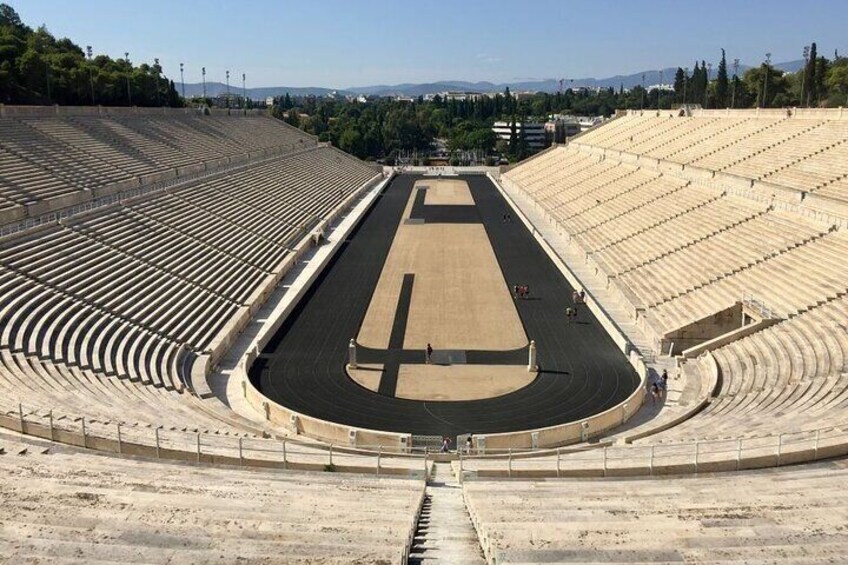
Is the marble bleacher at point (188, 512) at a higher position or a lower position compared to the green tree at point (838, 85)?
lower

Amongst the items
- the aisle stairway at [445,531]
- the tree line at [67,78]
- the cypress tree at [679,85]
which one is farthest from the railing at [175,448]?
the cypress tree at [679,85]

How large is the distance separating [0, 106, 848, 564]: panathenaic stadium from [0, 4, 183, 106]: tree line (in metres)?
9.52

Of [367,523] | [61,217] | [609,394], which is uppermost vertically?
[61,217]

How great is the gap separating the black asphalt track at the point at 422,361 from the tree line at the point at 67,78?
34.3 m

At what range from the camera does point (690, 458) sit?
513 inches

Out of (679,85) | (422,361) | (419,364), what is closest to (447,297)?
(422,361)

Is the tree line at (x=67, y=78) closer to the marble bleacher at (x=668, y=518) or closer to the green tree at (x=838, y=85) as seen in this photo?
the marble bleacher at (x=668, y=518)

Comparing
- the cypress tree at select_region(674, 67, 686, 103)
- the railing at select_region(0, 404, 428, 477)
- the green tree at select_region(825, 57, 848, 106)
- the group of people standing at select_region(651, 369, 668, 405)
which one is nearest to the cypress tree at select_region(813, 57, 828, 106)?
the green tree at select_region(825, 57, 848, 106)

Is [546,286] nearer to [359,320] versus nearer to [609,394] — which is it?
[359,320]

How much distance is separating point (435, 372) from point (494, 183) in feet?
193

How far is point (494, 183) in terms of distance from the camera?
7919 cm

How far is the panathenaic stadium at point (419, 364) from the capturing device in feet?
33.3

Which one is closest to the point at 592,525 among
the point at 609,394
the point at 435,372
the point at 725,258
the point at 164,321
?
the point at 609,394

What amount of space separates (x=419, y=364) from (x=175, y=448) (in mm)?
10853
